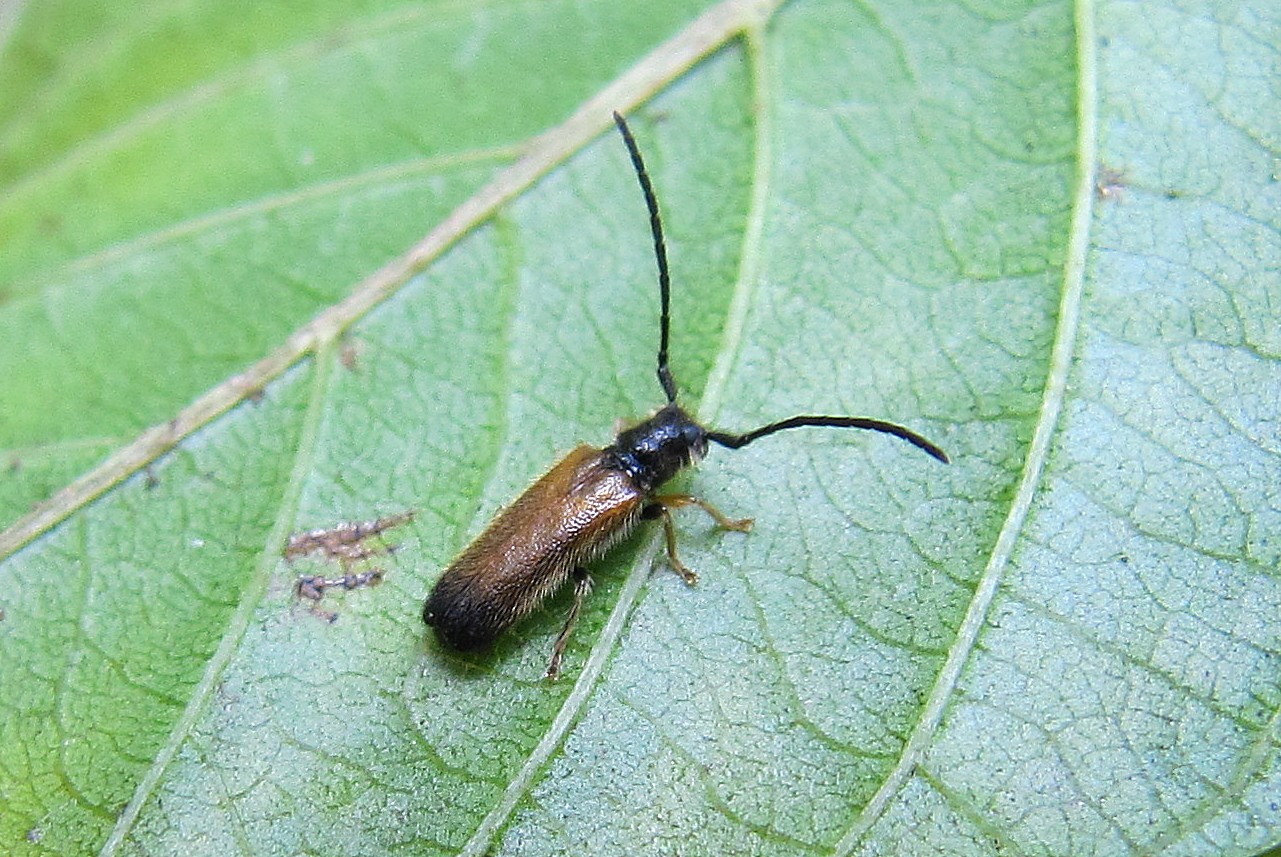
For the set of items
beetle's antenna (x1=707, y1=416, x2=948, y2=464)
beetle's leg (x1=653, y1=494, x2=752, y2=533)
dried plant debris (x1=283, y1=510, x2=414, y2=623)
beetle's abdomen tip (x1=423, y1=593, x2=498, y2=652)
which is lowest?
beetle's leg (x1=653, y1=494, x2=752, y2=533)

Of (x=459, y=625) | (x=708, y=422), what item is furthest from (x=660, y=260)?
(x=459, y=625)

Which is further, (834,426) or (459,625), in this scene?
(834,426)

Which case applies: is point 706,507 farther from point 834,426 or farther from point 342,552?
point 342,552

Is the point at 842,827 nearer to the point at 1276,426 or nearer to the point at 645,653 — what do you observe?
the point at 645,653

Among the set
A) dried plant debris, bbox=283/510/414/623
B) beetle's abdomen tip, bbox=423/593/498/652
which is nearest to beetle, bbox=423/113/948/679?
beetle's abdomen tip, bbox=423/593/498/652

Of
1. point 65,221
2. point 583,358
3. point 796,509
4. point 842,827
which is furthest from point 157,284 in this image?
point 842,827

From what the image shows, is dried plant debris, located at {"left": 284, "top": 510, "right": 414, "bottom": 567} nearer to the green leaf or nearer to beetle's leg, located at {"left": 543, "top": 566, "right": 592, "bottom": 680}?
the green leaf

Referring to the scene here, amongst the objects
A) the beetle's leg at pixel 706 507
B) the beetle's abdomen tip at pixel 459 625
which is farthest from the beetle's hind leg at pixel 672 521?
the beetle's abdomen tip at pixel 459 625
